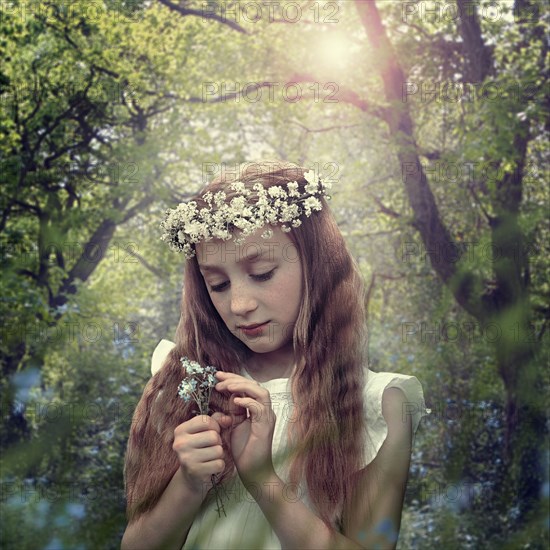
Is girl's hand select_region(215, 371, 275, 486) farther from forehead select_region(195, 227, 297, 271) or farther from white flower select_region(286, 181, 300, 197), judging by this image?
white flower select_region(286, 181, 300, 197)

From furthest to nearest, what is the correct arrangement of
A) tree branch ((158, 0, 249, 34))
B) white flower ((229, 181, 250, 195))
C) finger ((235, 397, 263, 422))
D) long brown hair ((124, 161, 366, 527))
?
1. tree branch ((158, 0, 249, 34))
2. white flower ((229, 181, 250, 195))
3. long brown hair ((124, 161, 366, 527))
4. finger ((235, 397, 263, 422))

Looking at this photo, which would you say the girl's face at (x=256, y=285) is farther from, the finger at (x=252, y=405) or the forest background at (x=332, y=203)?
the forest background at (x=332, y=203)

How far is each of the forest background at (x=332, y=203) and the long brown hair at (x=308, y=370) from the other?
374cm

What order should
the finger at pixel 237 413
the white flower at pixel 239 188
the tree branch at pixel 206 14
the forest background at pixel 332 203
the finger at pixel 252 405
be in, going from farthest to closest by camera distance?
1. the tree branch at pixel 206 14
2. the forest background at pixel 332 203
3. the white flower at pixel 239 188
4. the finger at pixel 237 413
5. the finger at pixel 252 405

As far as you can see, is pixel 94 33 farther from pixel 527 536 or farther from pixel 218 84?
pixel 527 536

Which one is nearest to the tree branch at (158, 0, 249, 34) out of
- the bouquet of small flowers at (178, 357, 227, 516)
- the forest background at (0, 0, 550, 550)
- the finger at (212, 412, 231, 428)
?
the forest background at (0, 0, 550, 550)

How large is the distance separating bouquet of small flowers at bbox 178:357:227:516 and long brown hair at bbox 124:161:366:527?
94 millimetres

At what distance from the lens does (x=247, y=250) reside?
203 centimetres

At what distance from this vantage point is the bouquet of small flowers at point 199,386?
6.13 ft

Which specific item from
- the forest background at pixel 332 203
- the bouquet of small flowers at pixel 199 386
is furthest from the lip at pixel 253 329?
the forest background at pixel 332 203

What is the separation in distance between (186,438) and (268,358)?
0.51 m

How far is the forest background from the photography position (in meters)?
6.25

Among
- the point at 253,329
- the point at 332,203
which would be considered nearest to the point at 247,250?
the point at 253,329

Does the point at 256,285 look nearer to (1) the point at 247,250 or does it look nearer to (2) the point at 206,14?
(1) the point at 247,250
